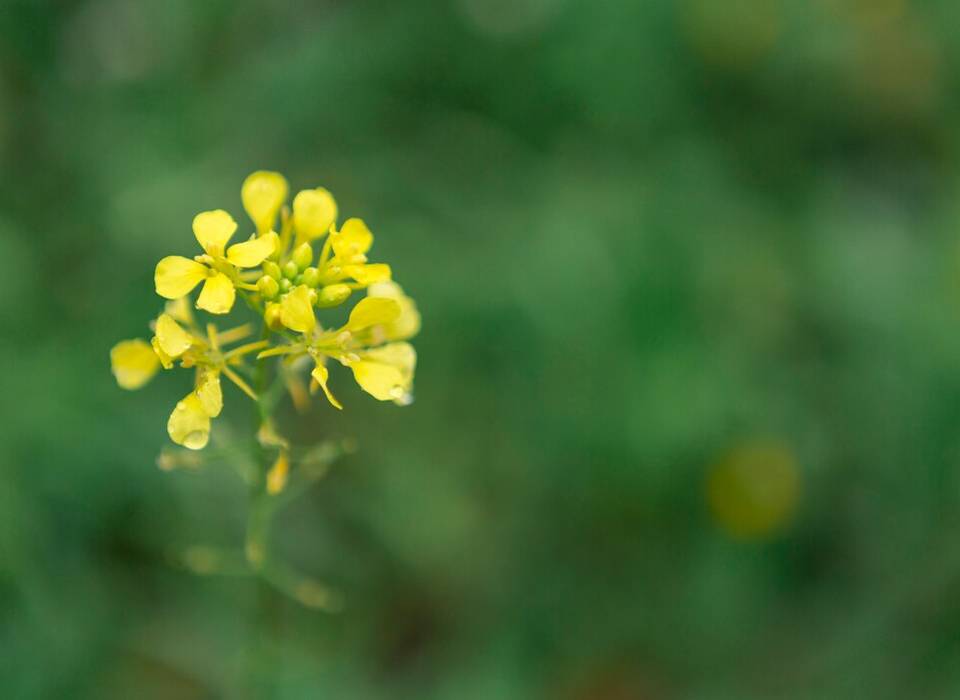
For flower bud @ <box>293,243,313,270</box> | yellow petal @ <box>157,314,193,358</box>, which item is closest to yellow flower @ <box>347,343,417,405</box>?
flower bud @ <box>293,243,313,270</box>

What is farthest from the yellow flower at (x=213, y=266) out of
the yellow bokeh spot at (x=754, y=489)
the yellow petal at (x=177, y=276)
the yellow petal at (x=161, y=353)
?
the yellow bokeh spot at (x=754, y=489)

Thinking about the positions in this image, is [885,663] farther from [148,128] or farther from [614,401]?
[148,128]

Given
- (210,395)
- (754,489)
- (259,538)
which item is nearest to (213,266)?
(210,395)

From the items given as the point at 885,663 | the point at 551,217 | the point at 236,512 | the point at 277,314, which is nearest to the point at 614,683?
the point at 885,663

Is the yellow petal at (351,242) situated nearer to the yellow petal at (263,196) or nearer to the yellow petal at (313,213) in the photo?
the yellow petal at (313,213)

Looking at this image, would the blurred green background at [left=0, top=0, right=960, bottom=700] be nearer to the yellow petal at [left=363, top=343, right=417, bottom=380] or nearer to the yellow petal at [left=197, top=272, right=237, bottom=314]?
the yellow petal at [left=363, top=343, right=417, bottom=380]

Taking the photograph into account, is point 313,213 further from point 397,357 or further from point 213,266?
point 397,357
